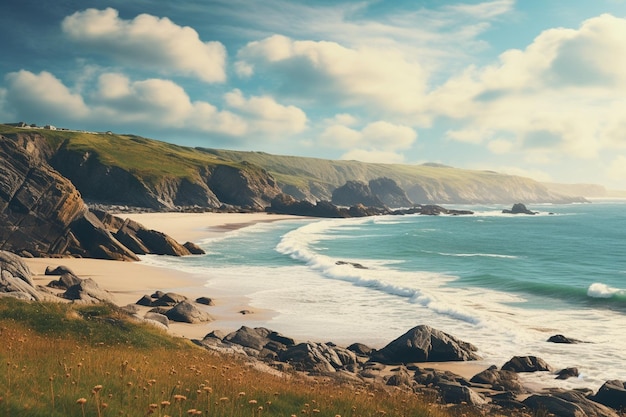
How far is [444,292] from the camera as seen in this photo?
38688 millimetres

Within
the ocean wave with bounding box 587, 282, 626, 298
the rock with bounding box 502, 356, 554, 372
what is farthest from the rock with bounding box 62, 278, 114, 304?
the ocean wave with bounding box 587, 282, 626, 298

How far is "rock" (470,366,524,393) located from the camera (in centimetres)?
1834

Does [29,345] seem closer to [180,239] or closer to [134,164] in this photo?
[180,239]

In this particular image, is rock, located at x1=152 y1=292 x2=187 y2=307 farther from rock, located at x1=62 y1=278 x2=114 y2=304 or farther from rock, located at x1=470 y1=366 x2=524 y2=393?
rock, located at x1=470 y1=366 x2=524 y2=393

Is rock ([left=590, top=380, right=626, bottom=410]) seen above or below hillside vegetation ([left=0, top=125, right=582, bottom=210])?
below

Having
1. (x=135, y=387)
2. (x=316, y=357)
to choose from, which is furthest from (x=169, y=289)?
(x=135, y=387)

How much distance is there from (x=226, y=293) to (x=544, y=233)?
269 feet

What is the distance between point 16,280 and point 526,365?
2187 centimetres

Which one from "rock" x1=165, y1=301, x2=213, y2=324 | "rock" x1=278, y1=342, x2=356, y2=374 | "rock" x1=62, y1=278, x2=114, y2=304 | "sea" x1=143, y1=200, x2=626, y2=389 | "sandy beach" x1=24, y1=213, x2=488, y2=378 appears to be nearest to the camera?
"rock" x1=278, y1=342, x2=356, y2=374

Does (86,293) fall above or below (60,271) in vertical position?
above

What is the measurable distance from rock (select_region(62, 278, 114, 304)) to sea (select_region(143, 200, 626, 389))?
832cm

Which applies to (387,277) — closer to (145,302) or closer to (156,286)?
(156,286)

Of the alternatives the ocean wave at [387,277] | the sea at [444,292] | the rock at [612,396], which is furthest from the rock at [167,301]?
the rock at [612,396]

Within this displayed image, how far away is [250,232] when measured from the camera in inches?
3410
